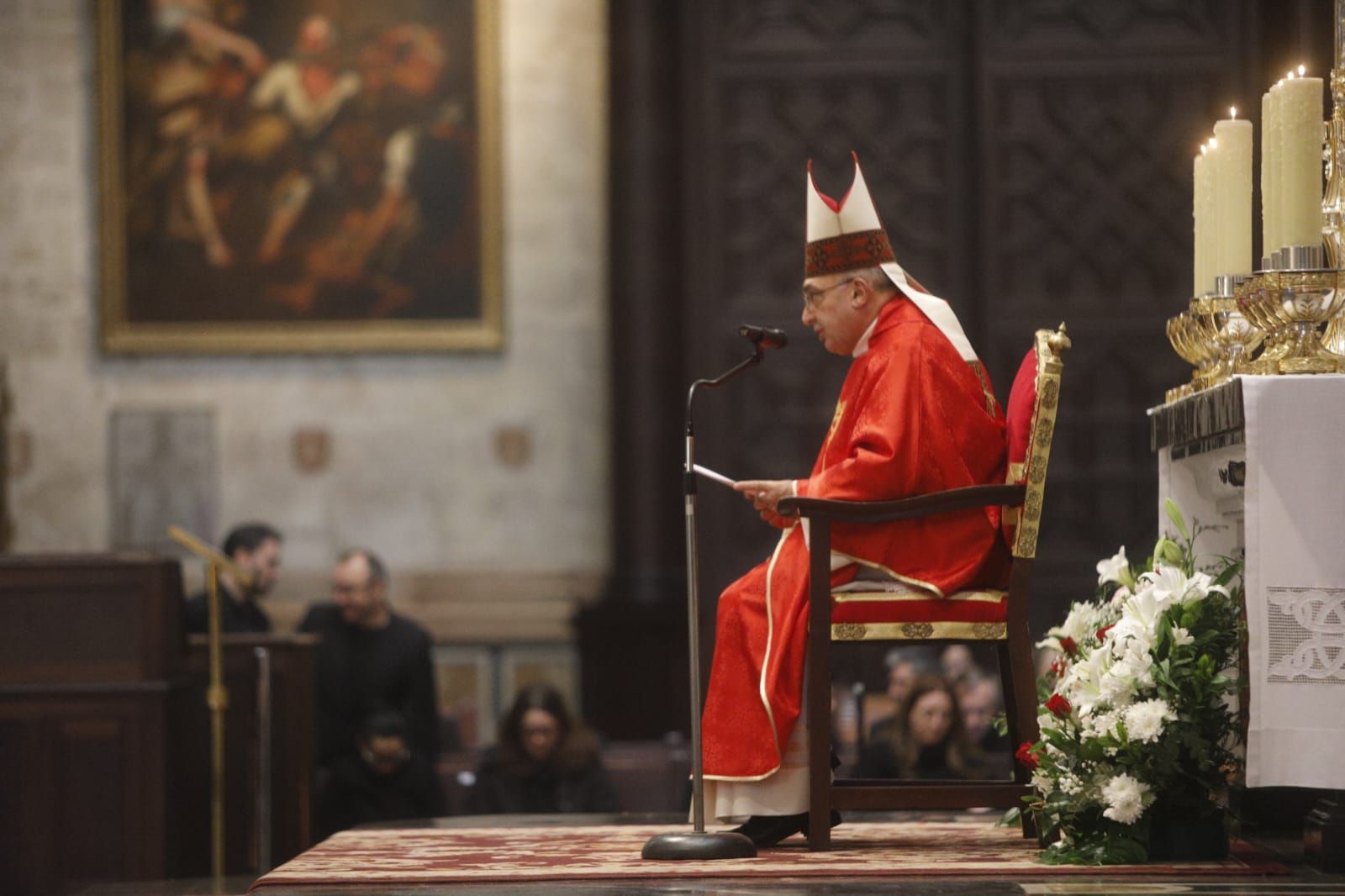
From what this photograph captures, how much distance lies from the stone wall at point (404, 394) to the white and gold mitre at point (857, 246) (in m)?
5.88

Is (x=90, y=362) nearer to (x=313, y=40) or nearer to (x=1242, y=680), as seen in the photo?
(x=313, y=40)

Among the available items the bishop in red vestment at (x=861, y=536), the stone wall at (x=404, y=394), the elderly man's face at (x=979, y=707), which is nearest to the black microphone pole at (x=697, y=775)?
the bishop in red vestment at (x=861, y=536)

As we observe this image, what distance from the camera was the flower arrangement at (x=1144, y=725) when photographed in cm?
412

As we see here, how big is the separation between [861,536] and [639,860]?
968 millimetres

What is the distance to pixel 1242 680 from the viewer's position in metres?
4.16

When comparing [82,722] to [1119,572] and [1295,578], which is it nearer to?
[1119,572]

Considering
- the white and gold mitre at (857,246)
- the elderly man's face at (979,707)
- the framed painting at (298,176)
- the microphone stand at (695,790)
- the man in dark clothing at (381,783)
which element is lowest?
the man in dark clothing at (381,783)

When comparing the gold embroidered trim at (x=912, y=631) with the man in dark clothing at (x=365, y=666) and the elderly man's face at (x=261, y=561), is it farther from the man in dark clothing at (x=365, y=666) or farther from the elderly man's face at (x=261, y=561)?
the elderly man's face at (x=261, y=561)

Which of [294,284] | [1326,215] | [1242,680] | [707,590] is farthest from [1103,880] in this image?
[294,284]

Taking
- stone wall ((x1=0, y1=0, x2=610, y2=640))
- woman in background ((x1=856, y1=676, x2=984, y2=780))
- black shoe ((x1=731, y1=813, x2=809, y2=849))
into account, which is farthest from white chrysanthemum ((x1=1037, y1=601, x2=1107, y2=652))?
stone wall ((x1=0, y1=0, x2=610, y2=640))

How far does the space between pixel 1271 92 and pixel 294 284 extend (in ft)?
24.2

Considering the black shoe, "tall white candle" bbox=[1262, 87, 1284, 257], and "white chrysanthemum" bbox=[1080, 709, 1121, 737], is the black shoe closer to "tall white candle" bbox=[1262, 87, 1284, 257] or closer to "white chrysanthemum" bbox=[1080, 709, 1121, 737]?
"white chrysanthemum" bbox=[1080, 709, 1121, 737]

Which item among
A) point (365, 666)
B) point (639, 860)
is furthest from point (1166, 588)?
point (365, 666)

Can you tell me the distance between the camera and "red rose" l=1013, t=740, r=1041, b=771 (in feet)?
14.3
